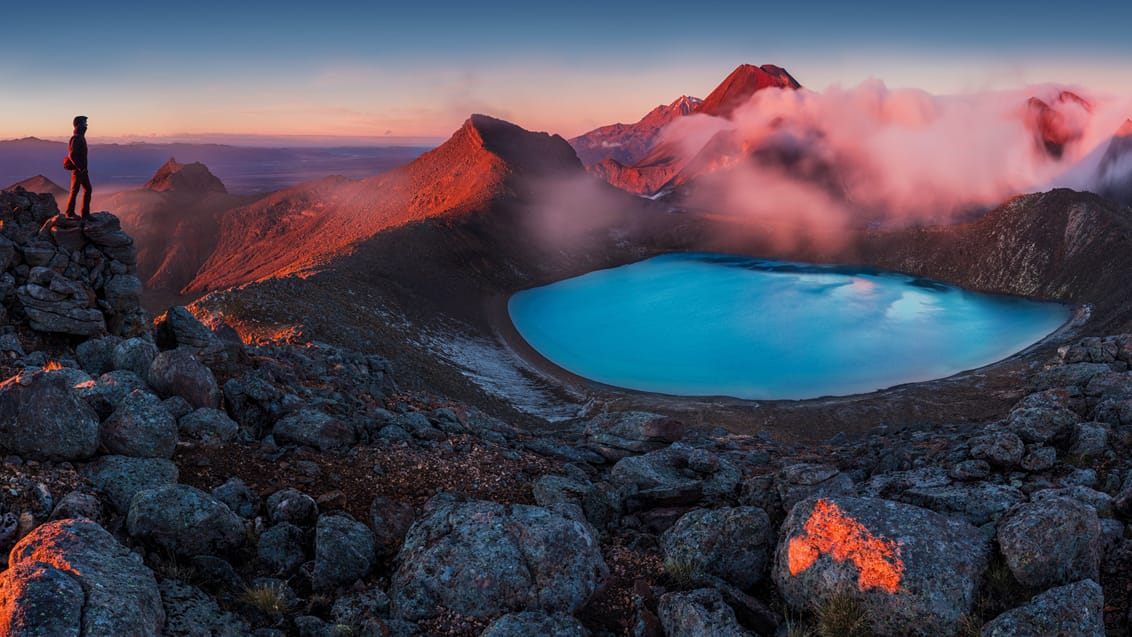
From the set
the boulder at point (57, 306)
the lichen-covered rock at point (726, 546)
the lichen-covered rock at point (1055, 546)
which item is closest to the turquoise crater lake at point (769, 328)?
the boulder at point (57, 306)

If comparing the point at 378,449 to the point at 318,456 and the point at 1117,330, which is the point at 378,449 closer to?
the point at 318,456

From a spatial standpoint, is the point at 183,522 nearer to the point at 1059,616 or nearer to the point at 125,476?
the point at 125,476

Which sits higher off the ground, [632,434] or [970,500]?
[970,500]

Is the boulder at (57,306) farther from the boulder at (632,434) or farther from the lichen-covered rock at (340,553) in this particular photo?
the boulder at (632,434)

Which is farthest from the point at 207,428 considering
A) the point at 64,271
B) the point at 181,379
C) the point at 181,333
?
→ the point at 64,271

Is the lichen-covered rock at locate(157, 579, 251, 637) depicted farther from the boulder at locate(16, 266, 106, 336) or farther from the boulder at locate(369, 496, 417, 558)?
the boulder at locate(16, 266, 106, 336)

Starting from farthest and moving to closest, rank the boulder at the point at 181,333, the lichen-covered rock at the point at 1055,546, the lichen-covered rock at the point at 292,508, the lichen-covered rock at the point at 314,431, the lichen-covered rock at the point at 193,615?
the boulder at the point at 181,333 → the lichen-covered rock at the point at 314,431 → the lichen-covered rock at the point at 292,508 → the lichen-covered rock at the point at 1055,546 → the lichen-covered rock at the point at 193,615

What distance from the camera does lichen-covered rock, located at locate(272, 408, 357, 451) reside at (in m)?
12.6

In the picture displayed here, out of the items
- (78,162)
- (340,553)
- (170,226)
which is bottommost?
(170,226)

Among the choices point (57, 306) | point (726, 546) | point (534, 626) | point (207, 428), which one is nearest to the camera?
point (534, 626)

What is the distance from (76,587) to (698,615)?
22.1ft

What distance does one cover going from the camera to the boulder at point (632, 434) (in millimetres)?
17031

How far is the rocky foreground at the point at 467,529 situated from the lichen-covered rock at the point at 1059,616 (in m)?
0.02

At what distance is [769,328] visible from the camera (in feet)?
246
